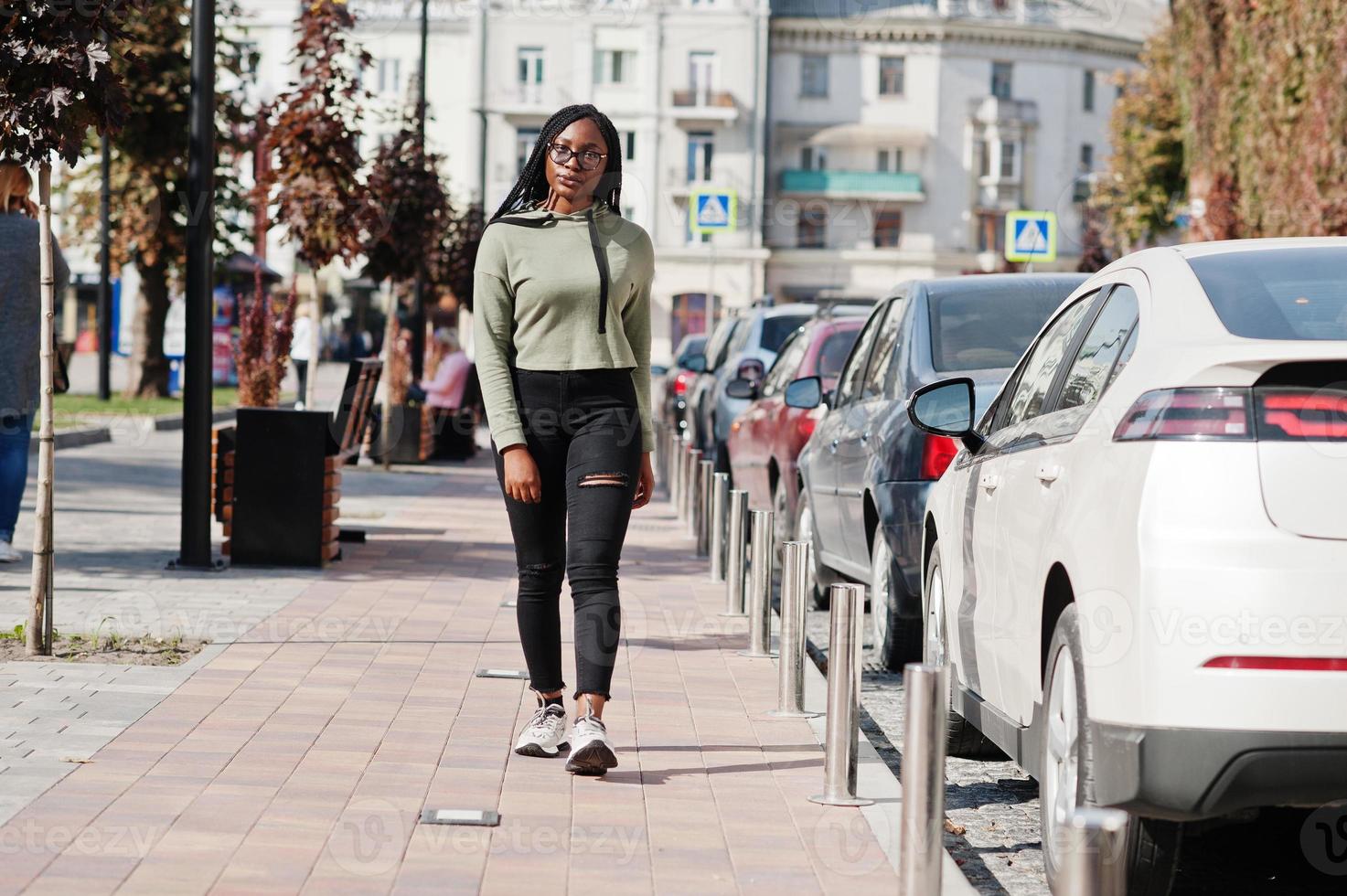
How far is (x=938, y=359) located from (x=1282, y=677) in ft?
15.8

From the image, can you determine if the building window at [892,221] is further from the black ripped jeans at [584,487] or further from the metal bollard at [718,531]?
the black ripped jeans at [584,487]

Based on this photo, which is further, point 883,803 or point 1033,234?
point 1033,234

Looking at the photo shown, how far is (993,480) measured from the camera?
18.1 feet

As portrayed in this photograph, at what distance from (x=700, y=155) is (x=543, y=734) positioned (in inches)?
2645

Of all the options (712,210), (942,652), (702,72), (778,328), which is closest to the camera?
(942,652)

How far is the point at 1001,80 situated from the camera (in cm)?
7588

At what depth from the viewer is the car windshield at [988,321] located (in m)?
8.66

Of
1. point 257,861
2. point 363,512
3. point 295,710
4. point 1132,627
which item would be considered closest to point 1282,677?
point 1132,627

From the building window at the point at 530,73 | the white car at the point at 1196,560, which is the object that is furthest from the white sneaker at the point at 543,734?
the building window at the point at 530,73

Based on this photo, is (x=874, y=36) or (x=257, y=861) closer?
(x=257, y=861)

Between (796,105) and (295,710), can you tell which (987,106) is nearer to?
(796,105)

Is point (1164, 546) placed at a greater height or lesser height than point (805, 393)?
lesser

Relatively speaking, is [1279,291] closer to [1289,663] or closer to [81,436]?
[1289,663]

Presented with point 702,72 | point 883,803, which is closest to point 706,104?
point 702,72
